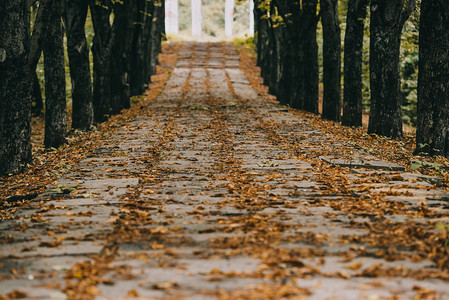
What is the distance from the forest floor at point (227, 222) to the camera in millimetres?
3475

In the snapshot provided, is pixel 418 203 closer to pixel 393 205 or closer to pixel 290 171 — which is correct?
pixel 393 205

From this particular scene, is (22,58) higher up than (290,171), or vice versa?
(22,58)

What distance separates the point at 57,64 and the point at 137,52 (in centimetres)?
864

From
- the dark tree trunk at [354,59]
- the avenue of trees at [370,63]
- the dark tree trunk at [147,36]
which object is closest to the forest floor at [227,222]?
the avenue of trees at [370,63]

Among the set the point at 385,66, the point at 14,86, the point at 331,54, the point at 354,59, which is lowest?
the point at 14,86

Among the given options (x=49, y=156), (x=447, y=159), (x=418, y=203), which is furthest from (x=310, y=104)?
(x=418, y=203)

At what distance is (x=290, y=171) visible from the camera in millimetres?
7598

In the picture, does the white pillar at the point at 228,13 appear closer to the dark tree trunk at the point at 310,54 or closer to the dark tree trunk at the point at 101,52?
the dark tree trunk at the point at 310,54

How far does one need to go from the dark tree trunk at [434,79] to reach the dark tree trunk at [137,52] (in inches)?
422

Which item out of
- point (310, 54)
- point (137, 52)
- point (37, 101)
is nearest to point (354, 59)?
point (310, 54)

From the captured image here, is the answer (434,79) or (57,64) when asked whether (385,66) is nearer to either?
(434,79)

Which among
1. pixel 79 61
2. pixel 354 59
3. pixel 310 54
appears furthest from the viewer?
pixel 310 54

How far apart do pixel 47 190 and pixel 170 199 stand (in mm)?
1725

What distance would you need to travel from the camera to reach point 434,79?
8.98 metres
